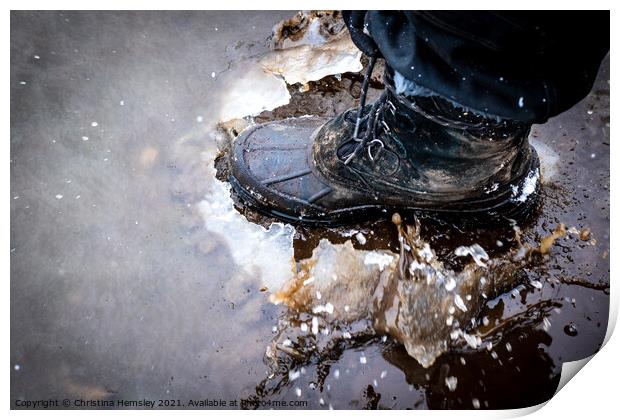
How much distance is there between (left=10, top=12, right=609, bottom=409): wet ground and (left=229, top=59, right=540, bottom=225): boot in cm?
9

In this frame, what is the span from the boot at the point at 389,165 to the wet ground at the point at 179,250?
3.5 inches

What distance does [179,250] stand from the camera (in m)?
1.23

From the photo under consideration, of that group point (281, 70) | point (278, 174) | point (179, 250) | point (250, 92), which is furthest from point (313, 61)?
point (179, 250)

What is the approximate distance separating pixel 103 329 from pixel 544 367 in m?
1.12

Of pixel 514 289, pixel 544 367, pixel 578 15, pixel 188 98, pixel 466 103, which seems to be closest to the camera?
pixel 578 15

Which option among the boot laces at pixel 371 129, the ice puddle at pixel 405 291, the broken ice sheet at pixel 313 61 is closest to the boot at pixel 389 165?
the boot laces at pixel 371 129

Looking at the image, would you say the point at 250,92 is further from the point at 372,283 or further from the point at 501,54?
the point at 501,54

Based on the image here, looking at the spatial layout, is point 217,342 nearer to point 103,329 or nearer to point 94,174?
point 103,329

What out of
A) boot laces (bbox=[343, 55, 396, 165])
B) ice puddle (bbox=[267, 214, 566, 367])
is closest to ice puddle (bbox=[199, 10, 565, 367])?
ice puddle (bbox=[267, 214, 566, 367])

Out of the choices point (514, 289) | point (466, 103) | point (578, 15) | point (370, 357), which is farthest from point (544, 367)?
point (578, 15)

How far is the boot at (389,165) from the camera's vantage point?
985 mm

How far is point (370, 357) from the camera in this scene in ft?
3.59

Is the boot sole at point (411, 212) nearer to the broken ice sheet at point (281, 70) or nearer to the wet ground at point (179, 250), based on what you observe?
the wet ground at point (179, 250)

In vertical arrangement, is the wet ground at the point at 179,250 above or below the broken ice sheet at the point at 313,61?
below
